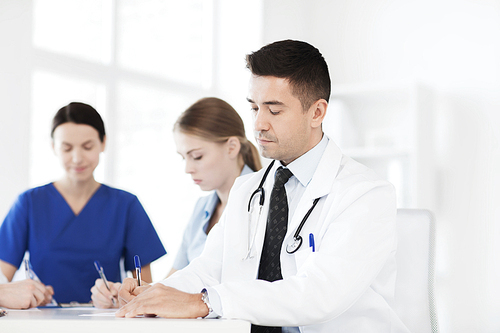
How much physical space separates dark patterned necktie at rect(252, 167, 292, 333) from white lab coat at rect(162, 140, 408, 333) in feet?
0.07

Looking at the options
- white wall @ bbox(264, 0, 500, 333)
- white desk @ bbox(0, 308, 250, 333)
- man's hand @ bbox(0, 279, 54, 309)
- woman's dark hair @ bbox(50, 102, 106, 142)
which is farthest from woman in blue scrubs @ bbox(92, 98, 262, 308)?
white wall @ bbox(264, 0, 500, 333)

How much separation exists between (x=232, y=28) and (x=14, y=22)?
5.77 ft

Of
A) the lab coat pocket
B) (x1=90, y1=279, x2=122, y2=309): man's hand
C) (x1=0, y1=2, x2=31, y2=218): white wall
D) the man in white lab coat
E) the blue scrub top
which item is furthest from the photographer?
(x1=0, y1=2, x2=31, y2=218): white wall

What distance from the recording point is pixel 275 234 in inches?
55.0

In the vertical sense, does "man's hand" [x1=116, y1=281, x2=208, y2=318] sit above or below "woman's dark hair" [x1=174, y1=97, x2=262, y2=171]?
below

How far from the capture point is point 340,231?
47.9 inches

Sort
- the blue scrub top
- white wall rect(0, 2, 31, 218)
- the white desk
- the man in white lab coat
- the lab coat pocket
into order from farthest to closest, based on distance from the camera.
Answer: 1. white wall rect(0, 2, 31, 218)
2. the blue scrub top
3. the lab coat pocket
4. the man in white lab coat
5. the white desk

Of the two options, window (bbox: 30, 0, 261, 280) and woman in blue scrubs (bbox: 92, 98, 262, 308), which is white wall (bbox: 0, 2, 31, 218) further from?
woman in blue scrubs (bbox: 92, 98, 262, 308)

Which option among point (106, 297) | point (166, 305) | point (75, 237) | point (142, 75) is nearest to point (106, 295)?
point (106, 297)

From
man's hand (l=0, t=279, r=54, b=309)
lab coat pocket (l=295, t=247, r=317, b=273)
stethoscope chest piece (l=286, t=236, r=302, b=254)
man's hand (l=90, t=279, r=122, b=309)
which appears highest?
stethoscope chest piece (l=286, t=236, r=302, b=254)

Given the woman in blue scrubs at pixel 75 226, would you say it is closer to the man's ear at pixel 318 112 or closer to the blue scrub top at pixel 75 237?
the blue scrub top at pixel 75 237

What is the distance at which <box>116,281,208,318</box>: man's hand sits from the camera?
3.20 ft

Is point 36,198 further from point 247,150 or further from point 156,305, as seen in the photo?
point 156,305

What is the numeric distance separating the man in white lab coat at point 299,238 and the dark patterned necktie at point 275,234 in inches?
0.5
